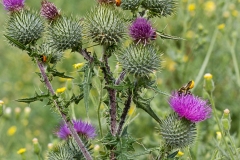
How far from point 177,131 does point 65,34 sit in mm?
1076

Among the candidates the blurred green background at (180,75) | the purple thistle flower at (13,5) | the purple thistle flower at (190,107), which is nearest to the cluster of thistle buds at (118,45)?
the purple thistle flower at (190,107)

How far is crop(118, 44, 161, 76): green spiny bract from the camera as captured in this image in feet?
11.3

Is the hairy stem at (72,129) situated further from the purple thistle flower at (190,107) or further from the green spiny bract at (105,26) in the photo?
the purple thistle flower at (190,107)

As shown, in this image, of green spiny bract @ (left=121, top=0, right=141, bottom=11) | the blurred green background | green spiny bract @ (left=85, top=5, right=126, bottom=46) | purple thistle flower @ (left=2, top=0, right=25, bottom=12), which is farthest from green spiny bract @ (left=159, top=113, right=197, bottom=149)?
the blurred green background

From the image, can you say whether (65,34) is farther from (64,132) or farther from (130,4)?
(64,132)

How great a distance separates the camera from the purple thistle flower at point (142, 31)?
338cm

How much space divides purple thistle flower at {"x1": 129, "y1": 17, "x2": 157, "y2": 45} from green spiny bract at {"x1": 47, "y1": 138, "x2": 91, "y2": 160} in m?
0.95

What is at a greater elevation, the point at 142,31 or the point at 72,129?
the point at 142,31

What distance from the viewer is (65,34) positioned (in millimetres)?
3521

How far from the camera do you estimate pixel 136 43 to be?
3.49 metres

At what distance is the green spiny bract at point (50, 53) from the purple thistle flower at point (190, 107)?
3.14 ft

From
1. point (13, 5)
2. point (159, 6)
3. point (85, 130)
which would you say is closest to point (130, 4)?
point (159, 6)

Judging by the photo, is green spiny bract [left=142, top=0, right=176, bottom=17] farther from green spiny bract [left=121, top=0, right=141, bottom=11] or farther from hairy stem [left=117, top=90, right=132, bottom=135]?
hairy stem [left=117, top=90, right=132, bottom=135]

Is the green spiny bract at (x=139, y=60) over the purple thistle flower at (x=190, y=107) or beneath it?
over
